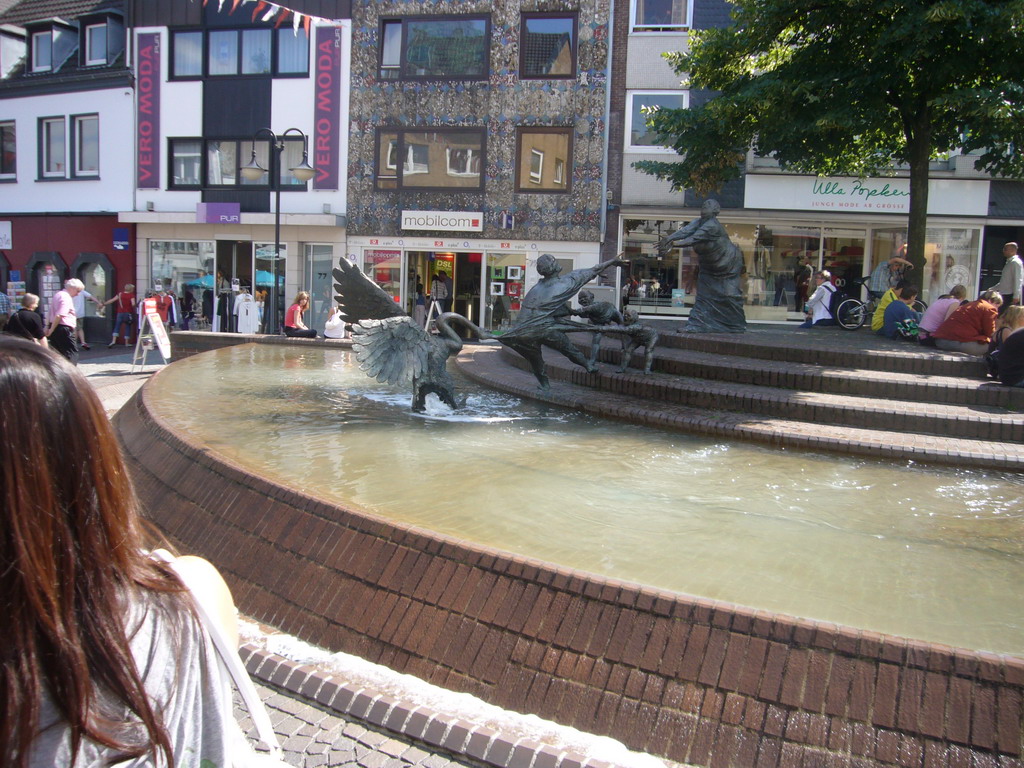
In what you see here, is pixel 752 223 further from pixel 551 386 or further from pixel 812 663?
pixel 812 663

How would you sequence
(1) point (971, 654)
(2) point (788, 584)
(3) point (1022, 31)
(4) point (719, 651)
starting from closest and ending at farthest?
(1) point (971, 654), (4) point (719, 651), (2) point (788, 584), (3) point (1022, 31)

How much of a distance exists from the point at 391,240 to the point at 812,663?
77.8 feet

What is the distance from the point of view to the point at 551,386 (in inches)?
390

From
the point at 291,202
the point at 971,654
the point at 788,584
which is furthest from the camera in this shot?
the point at 291,202

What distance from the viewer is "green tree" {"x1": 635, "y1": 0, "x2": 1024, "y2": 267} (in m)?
11.7

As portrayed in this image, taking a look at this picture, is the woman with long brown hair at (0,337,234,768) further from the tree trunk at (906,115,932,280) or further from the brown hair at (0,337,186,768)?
the tree trunk at (906,115,932,280)

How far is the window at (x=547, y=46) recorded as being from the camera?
24.6m

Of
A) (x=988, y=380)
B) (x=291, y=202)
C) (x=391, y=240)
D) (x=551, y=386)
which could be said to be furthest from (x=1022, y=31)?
(x=291, y=202)

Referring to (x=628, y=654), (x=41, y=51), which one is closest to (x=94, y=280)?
(x=41, y=51)

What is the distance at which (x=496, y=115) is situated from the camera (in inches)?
986

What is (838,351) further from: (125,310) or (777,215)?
(125,310)

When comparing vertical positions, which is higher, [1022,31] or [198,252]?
[1022,31]

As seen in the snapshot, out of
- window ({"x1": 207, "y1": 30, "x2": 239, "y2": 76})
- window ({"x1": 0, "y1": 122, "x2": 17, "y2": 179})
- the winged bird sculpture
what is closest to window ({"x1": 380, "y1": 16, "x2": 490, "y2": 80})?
window ({"x1": 207, "y1": 30, "x2": 239, "y2": 76})

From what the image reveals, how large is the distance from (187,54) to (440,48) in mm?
8022
